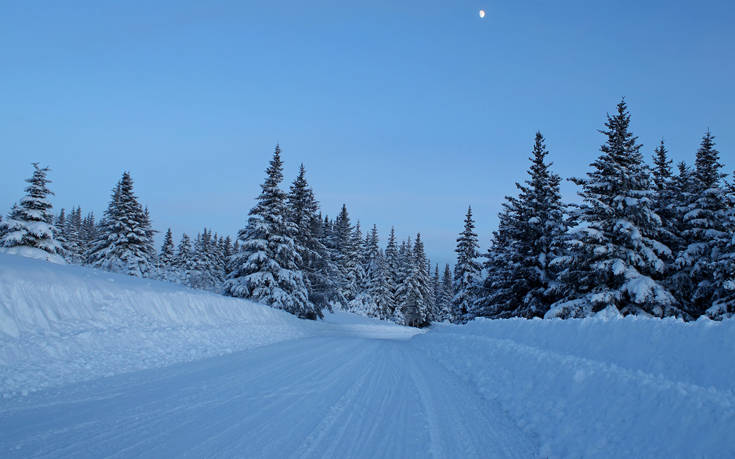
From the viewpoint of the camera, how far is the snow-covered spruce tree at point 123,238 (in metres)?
31.5

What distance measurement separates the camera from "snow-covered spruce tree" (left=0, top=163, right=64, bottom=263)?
2291 cm

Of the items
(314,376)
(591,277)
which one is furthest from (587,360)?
(591,277)

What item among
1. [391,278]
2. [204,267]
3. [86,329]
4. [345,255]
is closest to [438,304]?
[391,278]

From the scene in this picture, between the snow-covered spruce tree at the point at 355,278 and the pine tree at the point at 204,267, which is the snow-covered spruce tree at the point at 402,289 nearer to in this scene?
the snow-covered spruce tree at the point at 355,278

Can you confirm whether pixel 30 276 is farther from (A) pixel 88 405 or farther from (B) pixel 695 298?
(B) pixel 695 298

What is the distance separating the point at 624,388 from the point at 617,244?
1654cm

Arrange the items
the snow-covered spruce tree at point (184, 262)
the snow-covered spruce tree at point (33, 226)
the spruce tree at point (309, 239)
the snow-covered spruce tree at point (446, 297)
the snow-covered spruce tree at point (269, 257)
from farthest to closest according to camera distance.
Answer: the snow-covered spruce tree at point (446, 297) < the snow-covered spruce tree at point (184, 262) < the spruce tree at point (309, 239) < the snow-covered spruce tree at point (269, 257) < the snow-covered spruce tree at point (33, 226)

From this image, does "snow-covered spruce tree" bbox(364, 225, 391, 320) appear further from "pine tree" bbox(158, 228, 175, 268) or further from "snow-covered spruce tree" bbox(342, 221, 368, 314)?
"pine tree" bbox(158, 228, 175, 268)

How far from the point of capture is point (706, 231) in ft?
63.5

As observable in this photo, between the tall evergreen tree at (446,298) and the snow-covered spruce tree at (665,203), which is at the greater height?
the snow-covered spruce tree at (665,203)

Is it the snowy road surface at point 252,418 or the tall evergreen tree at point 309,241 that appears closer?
the snowy road surface at point 252,418

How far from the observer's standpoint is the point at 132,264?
31.6 meters

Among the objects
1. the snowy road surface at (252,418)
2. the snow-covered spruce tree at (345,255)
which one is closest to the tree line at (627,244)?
the snowy road surface at (252,418)

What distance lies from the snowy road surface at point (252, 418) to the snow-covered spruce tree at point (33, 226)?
21.5 metres
